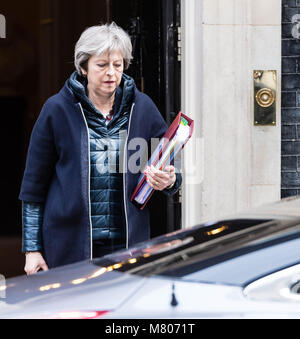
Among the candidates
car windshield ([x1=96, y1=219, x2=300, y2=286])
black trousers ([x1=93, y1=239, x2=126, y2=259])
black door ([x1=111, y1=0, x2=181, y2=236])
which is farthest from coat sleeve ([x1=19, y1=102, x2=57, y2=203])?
black door ([x1=111, y1=0, x2=181, y2=236])

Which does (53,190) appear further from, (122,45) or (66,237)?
(122,45)

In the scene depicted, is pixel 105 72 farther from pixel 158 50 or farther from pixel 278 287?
pixel 158 50

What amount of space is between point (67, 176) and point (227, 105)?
3.12m

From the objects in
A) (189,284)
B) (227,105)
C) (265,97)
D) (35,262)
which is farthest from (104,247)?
(265,97)

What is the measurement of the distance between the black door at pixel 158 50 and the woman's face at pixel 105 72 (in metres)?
2.70

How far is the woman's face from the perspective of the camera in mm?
4332

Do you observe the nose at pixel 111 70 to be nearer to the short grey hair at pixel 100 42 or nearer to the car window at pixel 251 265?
the short grey hair at pixel 100 42

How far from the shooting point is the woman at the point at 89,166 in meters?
4.25

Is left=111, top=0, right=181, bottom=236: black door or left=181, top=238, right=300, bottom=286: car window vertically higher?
left=111, top=0, right=181, bottom=236: black door

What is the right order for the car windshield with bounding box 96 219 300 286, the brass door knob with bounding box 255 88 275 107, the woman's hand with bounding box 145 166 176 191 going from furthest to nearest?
the brass door knob with bounding box 255 88 275 107
the woman's hand with bounding box 145 166 176 191
the car windshield with bounding box 96 219 300 286

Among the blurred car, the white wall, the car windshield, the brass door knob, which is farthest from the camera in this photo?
the brass door knob

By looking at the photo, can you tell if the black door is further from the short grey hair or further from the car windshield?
the car windshield

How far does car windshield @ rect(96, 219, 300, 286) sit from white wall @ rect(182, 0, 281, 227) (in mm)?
3934
